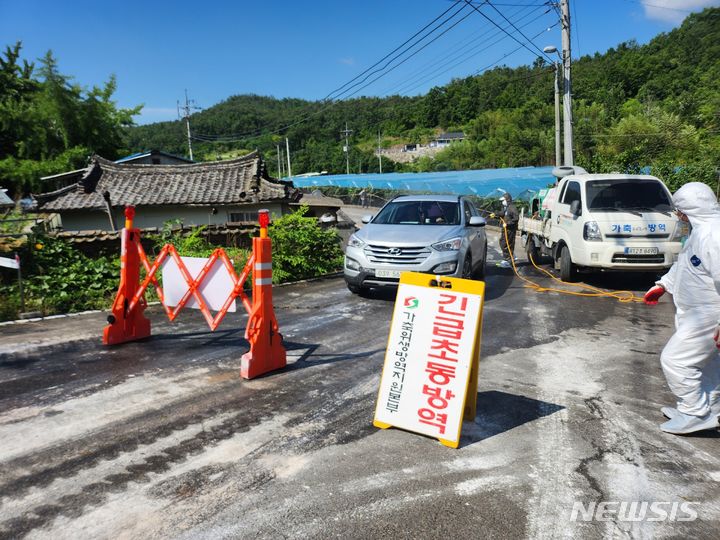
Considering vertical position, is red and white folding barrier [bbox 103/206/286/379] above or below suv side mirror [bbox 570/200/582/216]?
below

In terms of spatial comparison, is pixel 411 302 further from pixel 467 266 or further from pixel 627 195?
pixel 627 195

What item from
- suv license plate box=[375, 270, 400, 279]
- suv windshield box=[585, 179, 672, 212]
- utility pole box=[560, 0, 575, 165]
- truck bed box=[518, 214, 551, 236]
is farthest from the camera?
utility pole box=[560, 0, 575, 165]

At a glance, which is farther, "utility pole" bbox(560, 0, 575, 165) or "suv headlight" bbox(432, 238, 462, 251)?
"utility pole" bbox(560, 0, 575, 165)

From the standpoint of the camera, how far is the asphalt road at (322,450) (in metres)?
2.81

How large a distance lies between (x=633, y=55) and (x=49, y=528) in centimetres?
7428

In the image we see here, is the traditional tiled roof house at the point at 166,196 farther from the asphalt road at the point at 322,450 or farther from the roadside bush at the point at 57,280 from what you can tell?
the asphalt road at the point at 322,450

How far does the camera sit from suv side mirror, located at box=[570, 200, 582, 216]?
9.89 m

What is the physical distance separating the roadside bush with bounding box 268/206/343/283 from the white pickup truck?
15.9 ft

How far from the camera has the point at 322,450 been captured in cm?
359

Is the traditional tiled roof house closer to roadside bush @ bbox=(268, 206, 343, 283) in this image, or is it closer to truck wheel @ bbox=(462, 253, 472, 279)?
roadside bush @ bbox=(268, 206, 343, 283)

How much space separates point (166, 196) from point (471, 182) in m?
20.8

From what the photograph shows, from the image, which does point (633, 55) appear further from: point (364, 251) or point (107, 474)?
point (107, 474)

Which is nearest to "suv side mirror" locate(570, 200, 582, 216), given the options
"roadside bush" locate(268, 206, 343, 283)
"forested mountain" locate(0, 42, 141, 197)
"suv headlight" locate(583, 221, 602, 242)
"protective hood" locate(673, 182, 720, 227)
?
"suv headlight" locate(583, 221, 602, 242)

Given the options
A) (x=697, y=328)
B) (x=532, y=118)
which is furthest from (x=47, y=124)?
(x=532, y=118)
